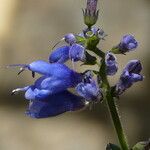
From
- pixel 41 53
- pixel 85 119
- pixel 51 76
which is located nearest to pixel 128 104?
pixel 85 119

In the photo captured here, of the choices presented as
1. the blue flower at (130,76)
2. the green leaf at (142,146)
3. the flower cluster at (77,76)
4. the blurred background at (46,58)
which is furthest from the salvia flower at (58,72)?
the blurred background at (46,58)

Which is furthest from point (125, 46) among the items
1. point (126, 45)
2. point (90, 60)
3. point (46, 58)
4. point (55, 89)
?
point (46, 58)

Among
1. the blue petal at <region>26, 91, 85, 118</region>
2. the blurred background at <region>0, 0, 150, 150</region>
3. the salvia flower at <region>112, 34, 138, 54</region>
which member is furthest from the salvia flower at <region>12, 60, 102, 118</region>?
the blurred background at <region>0, 0, 150, 150</region>

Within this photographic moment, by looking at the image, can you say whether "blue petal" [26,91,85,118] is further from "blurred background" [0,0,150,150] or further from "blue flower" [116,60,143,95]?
"blurred background" [0,0,150,150]

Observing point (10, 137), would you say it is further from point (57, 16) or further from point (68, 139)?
point (57, 16)

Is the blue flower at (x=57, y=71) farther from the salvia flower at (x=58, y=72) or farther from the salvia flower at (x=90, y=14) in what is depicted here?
the salvia flower at (x=90, y=14)
